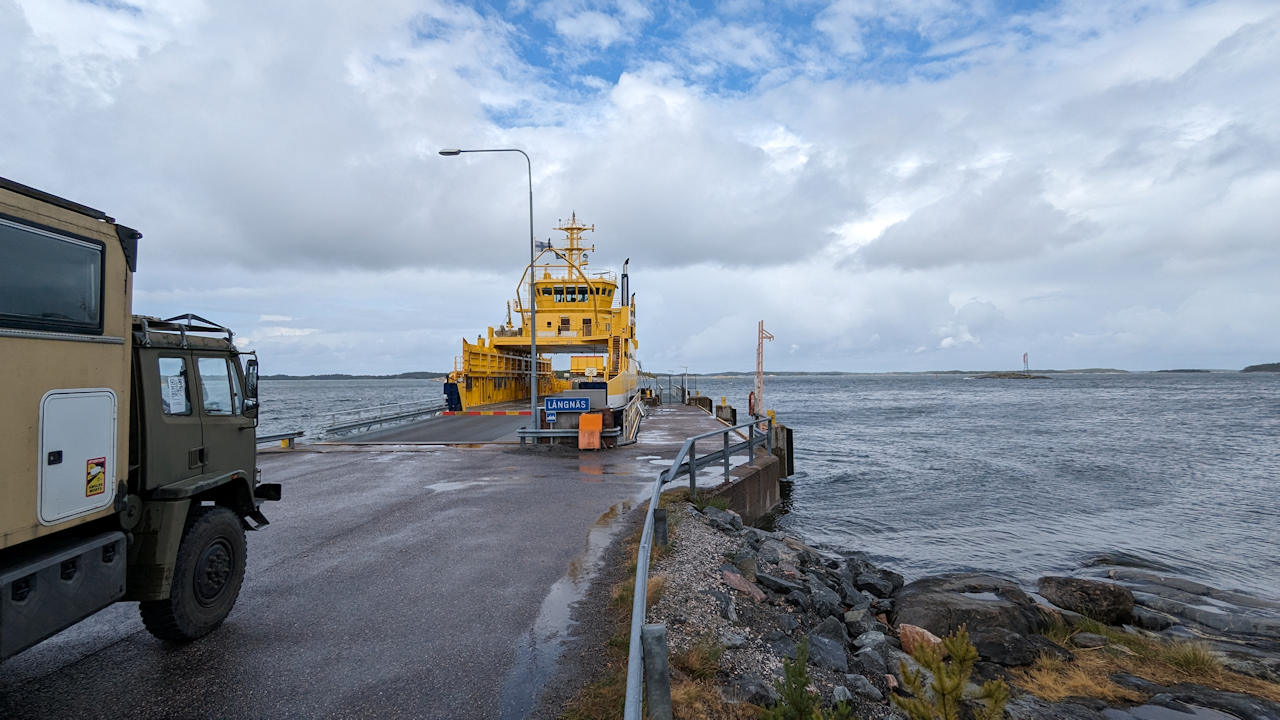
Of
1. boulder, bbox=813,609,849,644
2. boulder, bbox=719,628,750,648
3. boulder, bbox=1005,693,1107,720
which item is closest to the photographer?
boulder, bbox=719,628,750,648

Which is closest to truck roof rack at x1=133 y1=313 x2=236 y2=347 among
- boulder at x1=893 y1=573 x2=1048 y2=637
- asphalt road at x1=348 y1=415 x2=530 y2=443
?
boulder at x1=893 y1=573 x2=1048 y2=637

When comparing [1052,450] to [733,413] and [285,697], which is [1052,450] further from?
[285,697]

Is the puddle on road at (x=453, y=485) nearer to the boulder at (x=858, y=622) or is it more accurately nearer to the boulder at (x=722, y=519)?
the boulder at (x=722, y=519)

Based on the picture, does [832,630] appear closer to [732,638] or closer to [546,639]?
[732,638]

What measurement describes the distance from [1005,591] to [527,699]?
316 inches

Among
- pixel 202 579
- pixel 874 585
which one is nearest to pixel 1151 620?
pixel 874 585

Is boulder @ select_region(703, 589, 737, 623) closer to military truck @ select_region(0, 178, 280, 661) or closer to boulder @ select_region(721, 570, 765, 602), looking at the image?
boulder @ select_region(721, 570, 765, 602)

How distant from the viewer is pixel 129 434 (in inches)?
175

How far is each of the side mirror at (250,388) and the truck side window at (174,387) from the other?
744mm

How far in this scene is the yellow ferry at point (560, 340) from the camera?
28.7 meters

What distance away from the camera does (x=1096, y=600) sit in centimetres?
911

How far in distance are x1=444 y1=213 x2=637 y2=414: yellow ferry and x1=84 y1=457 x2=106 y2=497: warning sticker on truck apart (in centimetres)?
2018

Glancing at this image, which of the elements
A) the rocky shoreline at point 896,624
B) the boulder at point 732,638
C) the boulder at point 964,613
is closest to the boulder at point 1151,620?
the rocky shoreline at point 896,624

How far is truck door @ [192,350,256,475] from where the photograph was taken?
528 centimetres
